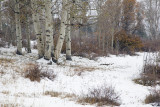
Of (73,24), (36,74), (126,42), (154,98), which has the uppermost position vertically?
(73,24)

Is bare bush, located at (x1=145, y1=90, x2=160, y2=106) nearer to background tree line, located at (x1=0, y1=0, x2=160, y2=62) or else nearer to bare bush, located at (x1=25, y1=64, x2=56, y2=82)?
bare bush, located at (x1=25, y1=64, x2=56, y2=82)

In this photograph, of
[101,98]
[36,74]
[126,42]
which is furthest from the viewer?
[126,42]

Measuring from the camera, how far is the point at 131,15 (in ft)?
88.5

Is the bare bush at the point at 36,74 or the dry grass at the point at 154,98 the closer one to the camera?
the dry grass at the point at 154,98

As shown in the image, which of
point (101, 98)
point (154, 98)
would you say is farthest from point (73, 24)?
point (154, 98)

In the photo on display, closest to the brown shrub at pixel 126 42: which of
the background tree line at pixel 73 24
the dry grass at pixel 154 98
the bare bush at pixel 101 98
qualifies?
the background tree line at pixel 73 24

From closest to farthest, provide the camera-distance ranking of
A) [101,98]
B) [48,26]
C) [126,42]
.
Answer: [101,98]
[48,26]
[126,42]

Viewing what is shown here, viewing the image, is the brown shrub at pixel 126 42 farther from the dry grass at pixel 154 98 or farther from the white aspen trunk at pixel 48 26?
the dry grass at pixel 154 98

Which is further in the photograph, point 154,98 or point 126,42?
point 126,42

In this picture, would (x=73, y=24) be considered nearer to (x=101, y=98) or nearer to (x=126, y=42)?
(x=101, y=98)

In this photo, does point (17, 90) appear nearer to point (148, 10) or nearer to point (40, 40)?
point (40, 40)

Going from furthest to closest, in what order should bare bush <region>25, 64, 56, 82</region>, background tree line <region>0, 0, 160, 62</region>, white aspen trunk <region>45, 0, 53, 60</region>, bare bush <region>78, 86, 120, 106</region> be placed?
background tree line <region>0, 0, 160, 62</region>, white aspen trunk <region>45, 0, 53, 60</region>, bare bush <region>25, 64, 56, 82</region>, bare bush <region>78, 86, 120, 106</region>

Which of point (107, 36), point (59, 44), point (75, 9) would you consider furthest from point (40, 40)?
point (107, 36)

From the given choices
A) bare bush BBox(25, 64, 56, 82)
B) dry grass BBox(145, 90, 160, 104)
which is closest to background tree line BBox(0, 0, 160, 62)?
bare bush BBox(25, 64, 56, 82)
